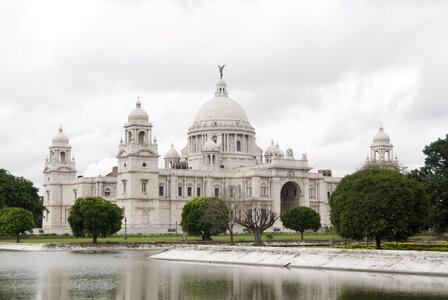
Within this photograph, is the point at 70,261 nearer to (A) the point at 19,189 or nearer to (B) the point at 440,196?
(B) the point at 440,196

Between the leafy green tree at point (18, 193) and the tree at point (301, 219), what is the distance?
3070cm

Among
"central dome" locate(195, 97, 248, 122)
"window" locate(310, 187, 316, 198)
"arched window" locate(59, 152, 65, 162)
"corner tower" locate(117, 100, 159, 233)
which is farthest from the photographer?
"central dome" locate(195, 97, 248, 122)

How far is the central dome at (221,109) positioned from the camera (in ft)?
432

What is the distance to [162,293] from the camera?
3222 cm

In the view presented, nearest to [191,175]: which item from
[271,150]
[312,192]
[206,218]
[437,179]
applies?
[312,192]

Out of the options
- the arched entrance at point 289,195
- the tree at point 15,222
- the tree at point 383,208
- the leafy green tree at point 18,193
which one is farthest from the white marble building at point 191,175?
the tree at point 383,208

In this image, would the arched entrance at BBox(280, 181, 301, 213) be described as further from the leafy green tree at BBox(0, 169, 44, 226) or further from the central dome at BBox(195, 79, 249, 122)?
the leafy green tree at BBox(0, 169, 44, 226)

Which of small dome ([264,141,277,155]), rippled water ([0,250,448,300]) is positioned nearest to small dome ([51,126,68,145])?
small dome ([264,141,277,155])

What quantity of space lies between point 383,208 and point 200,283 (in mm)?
15464

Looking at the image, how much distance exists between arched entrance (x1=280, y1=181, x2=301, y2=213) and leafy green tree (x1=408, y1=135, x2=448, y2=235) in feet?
210

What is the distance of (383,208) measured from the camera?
4628cm

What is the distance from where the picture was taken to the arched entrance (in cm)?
12088

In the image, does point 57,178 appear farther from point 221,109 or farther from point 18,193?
point 18,193

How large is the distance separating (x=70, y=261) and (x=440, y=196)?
2680cm
